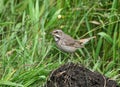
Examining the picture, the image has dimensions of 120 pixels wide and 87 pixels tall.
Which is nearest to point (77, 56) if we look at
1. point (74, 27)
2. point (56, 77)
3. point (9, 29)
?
point (74, 27)

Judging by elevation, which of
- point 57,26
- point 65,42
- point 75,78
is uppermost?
point 57,26

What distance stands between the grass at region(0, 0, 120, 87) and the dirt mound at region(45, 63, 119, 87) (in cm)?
66

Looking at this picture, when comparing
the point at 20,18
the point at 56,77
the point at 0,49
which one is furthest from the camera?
the point at 20,18

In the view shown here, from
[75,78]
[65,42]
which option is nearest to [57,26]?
[65,42]

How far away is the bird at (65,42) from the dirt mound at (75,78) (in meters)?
1.02

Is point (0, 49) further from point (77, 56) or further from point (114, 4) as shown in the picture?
point (114, 4)

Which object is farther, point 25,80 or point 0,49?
point 0,49

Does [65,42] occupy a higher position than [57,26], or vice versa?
[57,26]

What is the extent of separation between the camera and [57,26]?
26.0ft

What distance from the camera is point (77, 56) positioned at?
764 cm

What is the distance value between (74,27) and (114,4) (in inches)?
27.4

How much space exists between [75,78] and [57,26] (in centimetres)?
206

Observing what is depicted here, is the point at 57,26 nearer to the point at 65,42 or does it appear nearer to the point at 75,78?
the point at 65,42

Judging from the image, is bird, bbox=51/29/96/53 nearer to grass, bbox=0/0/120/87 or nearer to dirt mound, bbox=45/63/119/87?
grass, bbox=0/0/120/87
